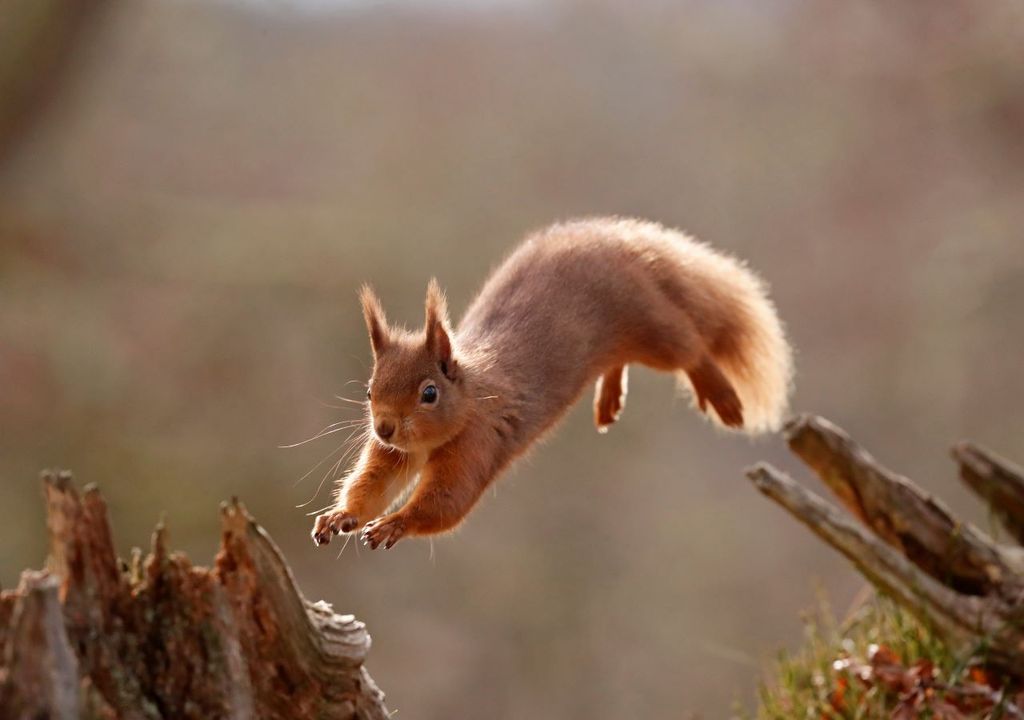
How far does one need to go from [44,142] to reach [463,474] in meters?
7.06

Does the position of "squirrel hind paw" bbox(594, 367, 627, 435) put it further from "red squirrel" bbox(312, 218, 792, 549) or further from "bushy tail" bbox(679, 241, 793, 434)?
"bushy tail" bbox(679, 241, 793, 434)

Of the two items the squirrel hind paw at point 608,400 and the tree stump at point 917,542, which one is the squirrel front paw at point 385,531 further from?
the tree stump at point 917,542

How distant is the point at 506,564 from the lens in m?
10.2

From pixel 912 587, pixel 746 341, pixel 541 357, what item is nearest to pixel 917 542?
pixel 912 587

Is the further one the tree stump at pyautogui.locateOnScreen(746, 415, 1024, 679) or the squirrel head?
the tree stump at pyautogui.locateOnScreen(746, 415, 1024, 679)

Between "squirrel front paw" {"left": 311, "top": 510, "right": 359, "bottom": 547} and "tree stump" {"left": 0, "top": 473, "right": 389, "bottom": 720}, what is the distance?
0.22m

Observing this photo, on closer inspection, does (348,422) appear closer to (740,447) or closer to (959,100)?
(740,447)

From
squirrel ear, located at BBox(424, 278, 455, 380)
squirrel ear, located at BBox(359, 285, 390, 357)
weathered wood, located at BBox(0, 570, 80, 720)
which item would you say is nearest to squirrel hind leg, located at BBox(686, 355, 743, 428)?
squirrel ear, located at BBox(424, 278, 455, 380)

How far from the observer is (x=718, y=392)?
141 inches

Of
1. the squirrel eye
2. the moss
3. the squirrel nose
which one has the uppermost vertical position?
the squirrel eye

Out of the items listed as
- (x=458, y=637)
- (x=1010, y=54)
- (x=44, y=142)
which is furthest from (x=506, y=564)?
(x=1010, y=54)

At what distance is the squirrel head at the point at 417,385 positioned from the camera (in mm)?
2822

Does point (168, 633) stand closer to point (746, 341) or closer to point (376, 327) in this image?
point (376, 327)

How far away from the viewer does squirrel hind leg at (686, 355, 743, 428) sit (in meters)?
3.56
